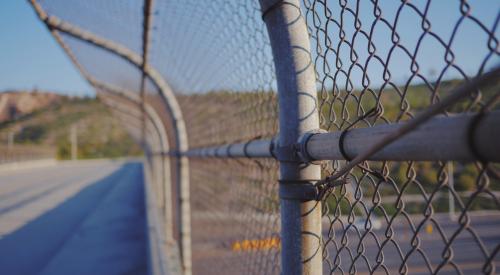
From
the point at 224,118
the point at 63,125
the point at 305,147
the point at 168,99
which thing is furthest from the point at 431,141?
the point at 63,125

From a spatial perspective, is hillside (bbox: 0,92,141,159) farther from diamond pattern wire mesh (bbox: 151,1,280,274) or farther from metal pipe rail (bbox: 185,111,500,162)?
metal pipe rail (bbox: 185,111,500,162)

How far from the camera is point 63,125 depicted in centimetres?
7312

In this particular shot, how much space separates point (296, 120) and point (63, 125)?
256 feet

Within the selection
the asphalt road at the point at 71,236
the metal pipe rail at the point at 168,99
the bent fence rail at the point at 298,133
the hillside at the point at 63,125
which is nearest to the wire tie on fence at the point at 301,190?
the bent fence rail at the point at 298,133

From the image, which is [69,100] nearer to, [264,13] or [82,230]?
[82,230]

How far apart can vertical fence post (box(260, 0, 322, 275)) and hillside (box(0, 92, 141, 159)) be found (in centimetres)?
6035

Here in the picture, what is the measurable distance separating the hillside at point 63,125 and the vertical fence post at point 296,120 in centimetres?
6035

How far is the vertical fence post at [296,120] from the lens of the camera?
1.19m

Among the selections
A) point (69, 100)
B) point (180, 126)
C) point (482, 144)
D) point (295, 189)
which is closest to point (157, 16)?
point (180, 126)

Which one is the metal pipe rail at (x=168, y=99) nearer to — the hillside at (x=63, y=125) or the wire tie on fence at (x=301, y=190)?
the wire tie on fence at (x=301, y=190)

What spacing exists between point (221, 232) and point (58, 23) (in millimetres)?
2293

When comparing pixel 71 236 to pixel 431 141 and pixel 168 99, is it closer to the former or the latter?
pixel 168 99

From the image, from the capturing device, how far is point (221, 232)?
3.43 metres

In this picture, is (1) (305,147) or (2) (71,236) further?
(2) (71,236)
